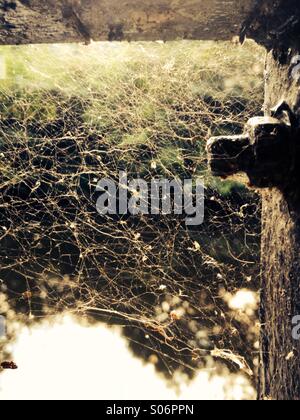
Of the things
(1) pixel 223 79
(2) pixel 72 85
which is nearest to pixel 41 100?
(2) pixel 72 85

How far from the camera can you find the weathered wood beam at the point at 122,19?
1626 millimetres

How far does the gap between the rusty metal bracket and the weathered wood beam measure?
17.5 inches

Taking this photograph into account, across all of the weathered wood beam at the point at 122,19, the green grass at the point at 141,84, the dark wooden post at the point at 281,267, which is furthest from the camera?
the green grass at the point at 141,84

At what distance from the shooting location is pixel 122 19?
5.57 feet

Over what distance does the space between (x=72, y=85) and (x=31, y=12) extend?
207 cm

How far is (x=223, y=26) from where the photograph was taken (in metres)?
1.76

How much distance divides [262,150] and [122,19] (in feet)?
2.55

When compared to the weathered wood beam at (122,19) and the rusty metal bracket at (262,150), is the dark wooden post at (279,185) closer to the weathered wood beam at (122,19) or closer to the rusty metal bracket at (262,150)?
the rusty metal bracket at (262,150)

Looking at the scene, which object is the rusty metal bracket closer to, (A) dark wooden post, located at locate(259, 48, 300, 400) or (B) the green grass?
(A) dark wooden post, located at locate(259, 48, 300, 400)

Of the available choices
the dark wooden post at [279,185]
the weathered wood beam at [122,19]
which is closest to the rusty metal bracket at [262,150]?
the dark wooden post at [279,185]

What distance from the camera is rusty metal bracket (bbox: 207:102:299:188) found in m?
1.41

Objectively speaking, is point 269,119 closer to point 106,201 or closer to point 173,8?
point 173,8

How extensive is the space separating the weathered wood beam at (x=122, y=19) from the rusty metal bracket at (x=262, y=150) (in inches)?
17.5

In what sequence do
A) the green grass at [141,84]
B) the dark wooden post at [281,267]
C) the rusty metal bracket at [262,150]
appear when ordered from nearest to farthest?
the rusty metal bracket at [262,150] → the dark wooden post at [281,267] → the green grass at [141,84]
